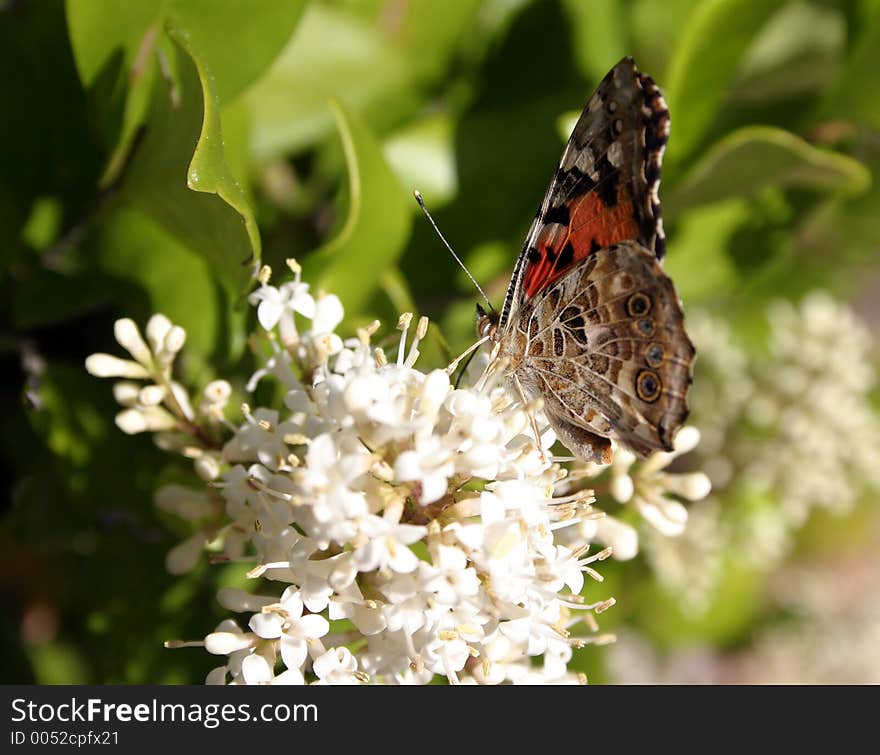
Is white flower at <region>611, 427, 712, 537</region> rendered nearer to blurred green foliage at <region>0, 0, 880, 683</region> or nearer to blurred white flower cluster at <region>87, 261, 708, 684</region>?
blurred white flower cluster at <region>87, 261, 708, 684</region>

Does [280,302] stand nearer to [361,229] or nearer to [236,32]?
[361,229]

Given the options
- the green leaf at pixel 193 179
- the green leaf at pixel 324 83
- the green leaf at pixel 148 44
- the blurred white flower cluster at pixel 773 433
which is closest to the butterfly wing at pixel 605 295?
the green leaf at pixel 193 179

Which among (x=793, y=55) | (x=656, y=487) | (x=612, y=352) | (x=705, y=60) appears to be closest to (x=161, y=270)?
(x=612, y=352)

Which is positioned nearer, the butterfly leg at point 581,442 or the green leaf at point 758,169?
the butterfly leg at point 581,442

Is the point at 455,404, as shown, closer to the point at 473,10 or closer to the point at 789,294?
the point at 473,10

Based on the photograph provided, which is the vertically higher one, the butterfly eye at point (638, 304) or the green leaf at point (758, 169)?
the green leaf at point (758, 169)

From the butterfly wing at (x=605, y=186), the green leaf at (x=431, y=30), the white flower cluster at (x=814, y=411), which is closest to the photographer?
the butterfly wing at (x=605, y=186)

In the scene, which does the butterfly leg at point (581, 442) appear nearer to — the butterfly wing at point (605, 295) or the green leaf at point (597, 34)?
the butterfly wing at point (605, 295)
